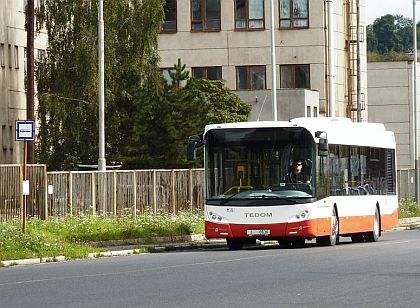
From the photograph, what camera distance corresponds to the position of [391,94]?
385 feet

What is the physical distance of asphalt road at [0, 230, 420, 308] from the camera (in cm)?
1878

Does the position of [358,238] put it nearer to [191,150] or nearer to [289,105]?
[191,150]

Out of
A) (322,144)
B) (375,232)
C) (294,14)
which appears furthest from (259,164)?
(294,14)

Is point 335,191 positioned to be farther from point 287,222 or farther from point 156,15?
point 156,15

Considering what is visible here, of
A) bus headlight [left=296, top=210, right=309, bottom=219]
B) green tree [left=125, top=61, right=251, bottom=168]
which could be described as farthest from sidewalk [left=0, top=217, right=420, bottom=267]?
green tree [left=125, top=61, right=251, bottom=168]

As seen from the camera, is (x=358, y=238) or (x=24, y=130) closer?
(x=24, y=130)

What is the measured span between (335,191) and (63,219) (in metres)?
9.30

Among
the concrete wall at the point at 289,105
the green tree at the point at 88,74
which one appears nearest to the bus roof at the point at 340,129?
the green tree at the point at 88,74

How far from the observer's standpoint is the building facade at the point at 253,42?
3415 inches

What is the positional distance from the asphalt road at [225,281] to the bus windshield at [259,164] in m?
2.99

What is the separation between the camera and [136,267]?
→ 1083 inches

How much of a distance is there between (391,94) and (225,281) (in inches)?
3783

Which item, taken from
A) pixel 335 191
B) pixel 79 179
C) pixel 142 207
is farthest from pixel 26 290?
pixel 142 207

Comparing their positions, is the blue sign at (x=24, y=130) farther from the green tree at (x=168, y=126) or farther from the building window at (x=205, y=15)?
the building window at (x=205, y=15)
